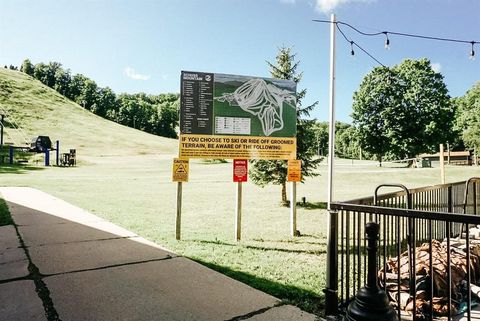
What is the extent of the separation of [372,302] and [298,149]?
976cm

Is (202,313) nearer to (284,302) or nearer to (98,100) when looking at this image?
(284,302)

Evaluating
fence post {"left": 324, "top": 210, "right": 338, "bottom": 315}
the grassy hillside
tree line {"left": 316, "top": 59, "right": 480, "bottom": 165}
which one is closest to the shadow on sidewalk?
the grassy hillside

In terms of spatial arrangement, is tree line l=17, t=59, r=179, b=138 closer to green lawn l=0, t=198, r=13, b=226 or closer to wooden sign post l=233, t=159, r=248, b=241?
green lawn l=0, t=198, r=13, b=226

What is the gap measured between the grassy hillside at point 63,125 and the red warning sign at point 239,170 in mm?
44886

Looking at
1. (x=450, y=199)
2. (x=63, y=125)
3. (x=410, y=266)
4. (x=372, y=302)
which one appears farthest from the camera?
(x=63, y=125)

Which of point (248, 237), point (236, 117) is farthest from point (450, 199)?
point (236, 117)

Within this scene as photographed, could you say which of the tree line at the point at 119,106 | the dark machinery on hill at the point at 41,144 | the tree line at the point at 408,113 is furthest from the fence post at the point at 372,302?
the tree line at the point at 119,106

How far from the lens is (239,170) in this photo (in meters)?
7.51

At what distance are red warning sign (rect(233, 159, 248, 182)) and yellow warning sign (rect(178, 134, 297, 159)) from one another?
0.12m

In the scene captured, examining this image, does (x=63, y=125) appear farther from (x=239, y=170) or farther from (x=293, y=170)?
(x=293, y=170)

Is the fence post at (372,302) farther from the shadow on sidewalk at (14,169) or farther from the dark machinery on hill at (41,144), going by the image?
the dark machinery on hill at (41,144)

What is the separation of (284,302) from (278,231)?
4583 mm

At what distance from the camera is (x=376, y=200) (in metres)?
4.11

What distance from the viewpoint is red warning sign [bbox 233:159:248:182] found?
7469mm
